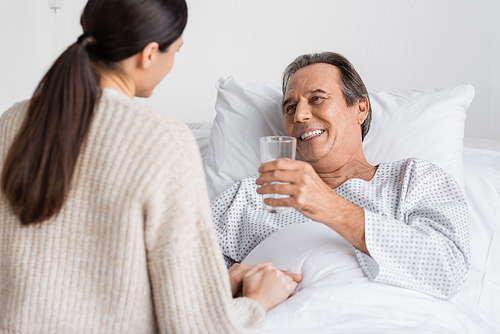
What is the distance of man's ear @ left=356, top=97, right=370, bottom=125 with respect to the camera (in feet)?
5.21

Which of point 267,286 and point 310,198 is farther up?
point 310,198

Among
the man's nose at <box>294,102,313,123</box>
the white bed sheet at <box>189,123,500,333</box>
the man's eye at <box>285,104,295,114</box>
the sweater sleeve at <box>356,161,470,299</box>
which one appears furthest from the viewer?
the man's eye at <box>285,104,295,114</box>

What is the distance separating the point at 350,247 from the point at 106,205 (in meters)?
0.68

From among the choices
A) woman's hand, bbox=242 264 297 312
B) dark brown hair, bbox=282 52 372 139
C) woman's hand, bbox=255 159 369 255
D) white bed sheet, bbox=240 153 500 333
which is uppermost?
dark brown hair, bbox=282 52 372 139

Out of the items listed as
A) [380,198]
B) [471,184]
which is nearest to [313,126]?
[380,198]

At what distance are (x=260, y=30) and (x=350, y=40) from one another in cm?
43

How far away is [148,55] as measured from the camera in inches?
31.6

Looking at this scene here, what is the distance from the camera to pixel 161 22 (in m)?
0.78

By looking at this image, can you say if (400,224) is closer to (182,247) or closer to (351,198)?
(351,198)

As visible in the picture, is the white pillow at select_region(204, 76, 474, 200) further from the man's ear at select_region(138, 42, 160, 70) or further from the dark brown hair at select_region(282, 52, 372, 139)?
the man's ear at select_region(138, 42, 160, 70)

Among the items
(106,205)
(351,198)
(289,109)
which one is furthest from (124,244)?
(289,109)

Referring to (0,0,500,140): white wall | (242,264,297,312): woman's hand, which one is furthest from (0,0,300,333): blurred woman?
(0,0,500,140): white wall

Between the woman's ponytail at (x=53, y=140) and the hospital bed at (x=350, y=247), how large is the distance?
20.8 inches

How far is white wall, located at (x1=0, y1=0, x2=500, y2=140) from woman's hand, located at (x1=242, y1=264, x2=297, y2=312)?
1.31 metres
